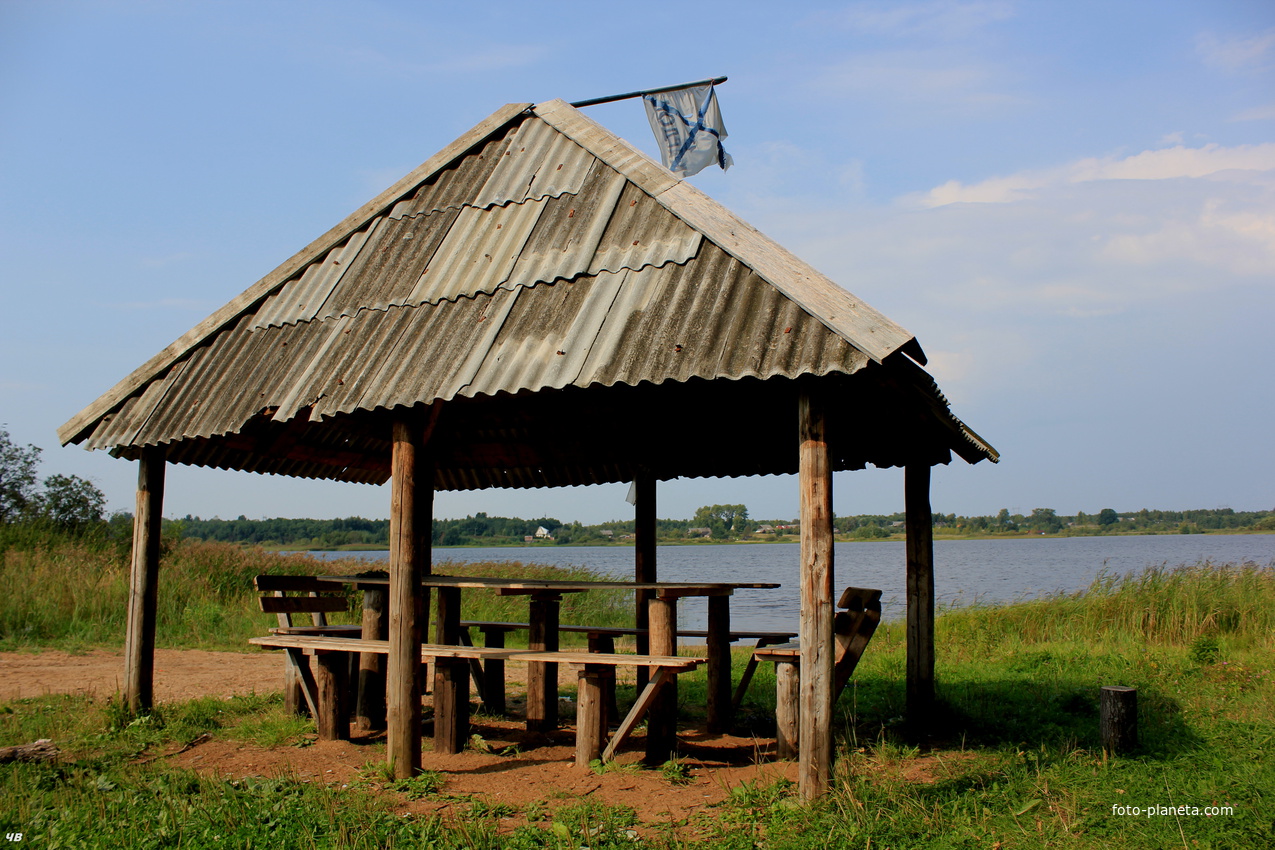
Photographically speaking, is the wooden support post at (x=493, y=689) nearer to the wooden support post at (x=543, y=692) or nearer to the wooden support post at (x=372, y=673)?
the wooden support post at (x=543, y=692)

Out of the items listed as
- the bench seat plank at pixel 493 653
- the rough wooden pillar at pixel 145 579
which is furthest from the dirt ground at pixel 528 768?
the rough wooden pillar at pixel 145 579

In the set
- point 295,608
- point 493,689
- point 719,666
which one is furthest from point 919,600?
point 295,608

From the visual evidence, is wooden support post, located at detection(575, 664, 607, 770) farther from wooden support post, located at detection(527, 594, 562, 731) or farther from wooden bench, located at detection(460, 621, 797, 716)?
wooden bench, located at detection(460, 621, 797, 716)

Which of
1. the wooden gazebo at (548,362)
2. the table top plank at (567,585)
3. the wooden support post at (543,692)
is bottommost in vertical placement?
the wooden support post at (543,692)

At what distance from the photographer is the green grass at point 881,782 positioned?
14.8ft

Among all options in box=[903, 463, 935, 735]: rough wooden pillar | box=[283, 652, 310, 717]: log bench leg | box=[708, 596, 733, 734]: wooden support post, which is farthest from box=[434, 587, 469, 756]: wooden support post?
box=[903, 463, 935, 735]: rough wooden pillar

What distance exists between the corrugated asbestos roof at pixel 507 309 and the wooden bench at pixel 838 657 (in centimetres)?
151

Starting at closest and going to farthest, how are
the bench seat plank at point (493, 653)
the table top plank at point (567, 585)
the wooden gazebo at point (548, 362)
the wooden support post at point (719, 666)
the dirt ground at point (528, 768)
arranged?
the wooden gazebo at point (548, 362), the dirt ground at point (528, 768), the bench seat plank at point (493, 653), the table top plank at point (567, 585), the wooden support post at point (719, 666)

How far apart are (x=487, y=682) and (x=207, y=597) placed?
954 centimetres

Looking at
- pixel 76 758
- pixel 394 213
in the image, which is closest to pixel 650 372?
pixel 394 213

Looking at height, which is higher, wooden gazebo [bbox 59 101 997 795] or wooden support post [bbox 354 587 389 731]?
wooden gazebo [bbox 59 101 997 795]

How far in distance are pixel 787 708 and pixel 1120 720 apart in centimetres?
243

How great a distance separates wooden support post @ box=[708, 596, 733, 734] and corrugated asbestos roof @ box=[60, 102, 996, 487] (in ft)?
7.67

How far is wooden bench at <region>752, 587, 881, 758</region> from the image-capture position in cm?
599
